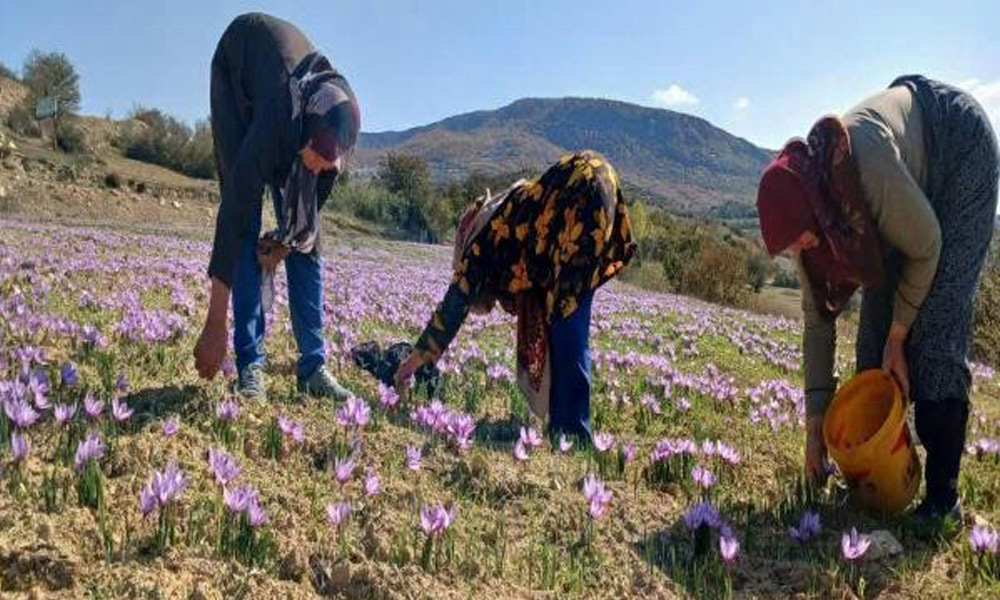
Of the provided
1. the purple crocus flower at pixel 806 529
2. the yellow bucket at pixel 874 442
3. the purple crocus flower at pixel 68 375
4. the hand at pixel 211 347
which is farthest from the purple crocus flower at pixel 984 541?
the purple crocus flower at pixel 68 375

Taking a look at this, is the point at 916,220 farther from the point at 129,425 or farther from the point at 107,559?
the point at 129,425

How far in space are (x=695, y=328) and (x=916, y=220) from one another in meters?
7.49

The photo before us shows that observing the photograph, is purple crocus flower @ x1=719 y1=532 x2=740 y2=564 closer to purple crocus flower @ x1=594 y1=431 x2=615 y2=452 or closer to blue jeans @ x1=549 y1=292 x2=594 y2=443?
purple crocus flower @ x1=594 y1=431 x2=615 y2=452

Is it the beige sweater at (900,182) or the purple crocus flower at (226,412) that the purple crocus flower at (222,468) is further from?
the beige sweater at (900,182)

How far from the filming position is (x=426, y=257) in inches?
892

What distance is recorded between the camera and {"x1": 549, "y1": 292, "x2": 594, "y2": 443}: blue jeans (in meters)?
4.25

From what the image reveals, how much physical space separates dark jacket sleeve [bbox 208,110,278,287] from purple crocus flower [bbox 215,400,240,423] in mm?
492

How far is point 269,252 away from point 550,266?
1342 mm

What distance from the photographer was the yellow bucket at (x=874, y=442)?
326 cm

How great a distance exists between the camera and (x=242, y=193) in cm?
335

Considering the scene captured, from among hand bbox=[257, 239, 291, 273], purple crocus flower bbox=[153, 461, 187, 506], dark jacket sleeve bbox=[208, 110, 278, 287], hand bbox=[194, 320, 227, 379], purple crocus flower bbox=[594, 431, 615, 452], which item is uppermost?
dark jacket sleeve bbox=[208, 110, 278, 287]

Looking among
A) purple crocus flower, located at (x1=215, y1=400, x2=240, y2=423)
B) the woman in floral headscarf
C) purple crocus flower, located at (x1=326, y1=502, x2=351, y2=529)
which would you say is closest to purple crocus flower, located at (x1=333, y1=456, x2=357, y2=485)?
purple crocus flower, located at (x1=326, y1=502, x2=351, y2=529)

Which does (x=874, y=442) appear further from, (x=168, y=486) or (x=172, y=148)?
(x=172, y=148)

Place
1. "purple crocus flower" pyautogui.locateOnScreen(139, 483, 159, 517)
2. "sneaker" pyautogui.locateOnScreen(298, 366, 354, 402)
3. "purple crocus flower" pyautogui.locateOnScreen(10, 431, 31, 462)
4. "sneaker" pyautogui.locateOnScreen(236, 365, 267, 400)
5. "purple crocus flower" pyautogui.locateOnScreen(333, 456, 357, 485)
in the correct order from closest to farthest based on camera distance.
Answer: "purple crocus flower" pyautogui.locateOnScreen(139, 483, 159, 517) → "purple crocus flower" pyautogui.locateOnScreen(10, 431, 31, 462) → "purple crocus flower" pyautogui.locateOnScreen(333, 456, 357, 485) → "sneaker" pyautogui.locateOnScreen(236, 365, 267, 400) → "sneaker" pyautogui.locateOnScreen(298, 366, 354, 402)
